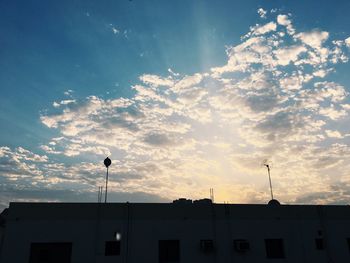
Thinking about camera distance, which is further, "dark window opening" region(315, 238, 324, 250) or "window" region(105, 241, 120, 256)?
"dark window opening" region(315, 238, 324, 250)

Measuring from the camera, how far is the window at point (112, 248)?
20.4 metres

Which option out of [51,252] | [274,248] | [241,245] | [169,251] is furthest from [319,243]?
[51,252]

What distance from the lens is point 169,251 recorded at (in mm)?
21531

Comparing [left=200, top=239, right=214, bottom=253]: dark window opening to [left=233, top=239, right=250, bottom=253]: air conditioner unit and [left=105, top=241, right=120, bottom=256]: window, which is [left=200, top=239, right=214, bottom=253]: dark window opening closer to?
[left=233, top=239, right=250, bottom=253]: air conditioner unit

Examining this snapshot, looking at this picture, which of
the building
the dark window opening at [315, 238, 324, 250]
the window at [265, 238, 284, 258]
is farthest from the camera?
the dark window opening at [315, 238, 324, 250]

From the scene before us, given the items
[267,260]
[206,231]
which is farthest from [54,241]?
[267,260]

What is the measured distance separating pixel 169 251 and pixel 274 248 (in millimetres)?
8344

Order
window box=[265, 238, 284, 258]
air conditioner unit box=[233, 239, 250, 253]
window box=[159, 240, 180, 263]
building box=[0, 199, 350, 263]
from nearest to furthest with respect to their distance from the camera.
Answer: building box=[0, 199, 350, 263] < window box=[159, 240, 180, 263] < air conditioner unit box=[233, 239, 250, 253] < window box=[265, 238, 284, 258]

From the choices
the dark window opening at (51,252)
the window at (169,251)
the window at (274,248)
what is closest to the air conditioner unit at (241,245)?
the window at (274,248)

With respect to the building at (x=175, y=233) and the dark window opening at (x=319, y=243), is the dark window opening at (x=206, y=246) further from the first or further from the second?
the dark window opening at (x=319, y=243)

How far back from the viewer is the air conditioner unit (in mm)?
22266

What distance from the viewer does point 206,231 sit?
22469 mm

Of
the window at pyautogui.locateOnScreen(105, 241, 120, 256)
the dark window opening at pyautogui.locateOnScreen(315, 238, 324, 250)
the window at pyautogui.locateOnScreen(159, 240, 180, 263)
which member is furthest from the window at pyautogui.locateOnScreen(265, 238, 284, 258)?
the window at pyautogui.locateOnScreen(105, 241, 120, 256)

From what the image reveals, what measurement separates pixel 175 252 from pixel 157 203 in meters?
3.64
